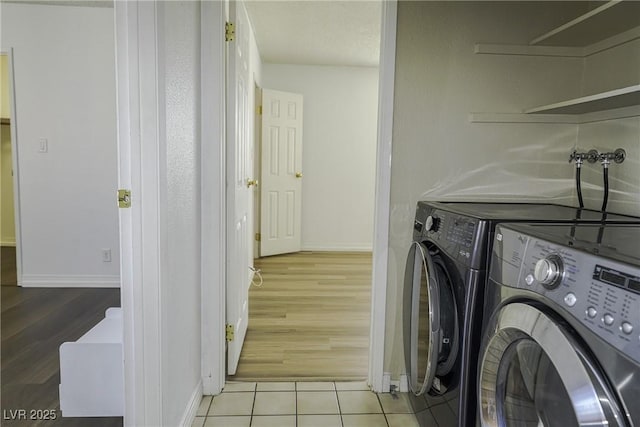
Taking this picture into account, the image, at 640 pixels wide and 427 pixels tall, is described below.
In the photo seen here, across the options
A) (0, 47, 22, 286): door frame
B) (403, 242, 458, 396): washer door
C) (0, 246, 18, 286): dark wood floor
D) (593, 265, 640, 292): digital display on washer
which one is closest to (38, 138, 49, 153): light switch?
(0, 47, 22, 286): door frame

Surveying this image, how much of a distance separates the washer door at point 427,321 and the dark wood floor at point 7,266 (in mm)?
3433

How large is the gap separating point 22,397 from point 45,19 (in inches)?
115

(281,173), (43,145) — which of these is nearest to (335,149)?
(281,173)

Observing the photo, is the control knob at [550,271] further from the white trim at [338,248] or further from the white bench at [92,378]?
the white trim at [338,248]

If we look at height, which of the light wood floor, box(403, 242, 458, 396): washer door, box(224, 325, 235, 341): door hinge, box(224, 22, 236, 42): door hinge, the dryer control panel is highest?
box(224, 22, 236, 42): door hinge

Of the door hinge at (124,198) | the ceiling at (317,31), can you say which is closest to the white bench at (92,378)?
the door hinge at (124,198)

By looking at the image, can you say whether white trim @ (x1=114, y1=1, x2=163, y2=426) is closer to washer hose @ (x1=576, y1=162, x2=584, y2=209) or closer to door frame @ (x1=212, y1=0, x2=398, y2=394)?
door frame @ (x1=212, y1=0, x2=398, y2=394)

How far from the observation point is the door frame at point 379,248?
1.75m

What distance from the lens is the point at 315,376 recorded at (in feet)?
6.48

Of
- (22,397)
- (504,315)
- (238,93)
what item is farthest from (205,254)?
(504,315)

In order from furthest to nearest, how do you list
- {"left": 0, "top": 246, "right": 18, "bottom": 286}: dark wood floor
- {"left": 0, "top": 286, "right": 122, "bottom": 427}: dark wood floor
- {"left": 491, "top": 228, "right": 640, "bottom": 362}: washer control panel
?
{"left": 0, "top": 246, "right": 18, "bottom": 286}: dark wood floor → {"left": 0, "top": 286, "right": 122, "bottom": 427}: dark wood floor → {"left": 491, "top": 228, "right": 640, "bottom": 362}: washer control panel

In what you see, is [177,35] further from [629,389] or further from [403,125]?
[629,389]

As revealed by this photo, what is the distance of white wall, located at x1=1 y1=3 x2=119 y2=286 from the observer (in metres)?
3.14

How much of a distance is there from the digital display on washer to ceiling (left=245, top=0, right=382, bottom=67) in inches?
111
